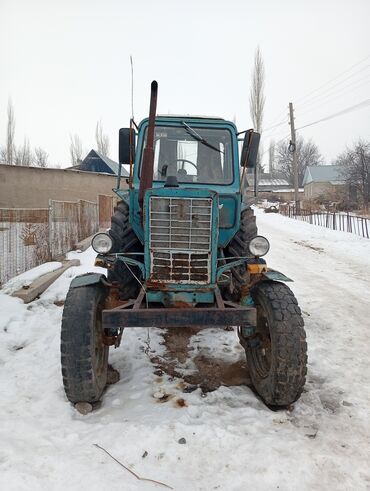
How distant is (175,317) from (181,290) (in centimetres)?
33

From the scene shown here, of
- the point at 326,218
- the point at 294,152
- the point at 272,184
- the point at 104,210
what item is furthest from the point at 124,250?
the point at 272,184

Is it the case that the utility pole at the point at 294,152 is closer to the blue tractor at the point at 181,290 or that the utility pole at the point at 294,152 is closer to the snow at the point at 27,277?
the snow at the point at 27,277

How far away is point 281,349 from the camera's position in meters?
3.02

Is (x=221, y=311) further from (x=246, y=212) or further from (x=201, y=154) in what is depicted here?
(x=201, y=154)

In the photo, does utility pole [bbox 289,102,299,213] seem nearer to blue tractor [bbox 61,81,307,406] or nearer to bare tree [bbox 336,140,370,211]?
bare tree [bbox 336,140,370,211]

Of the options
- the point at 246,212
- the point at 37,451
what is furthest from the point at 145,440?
the point at 246,212

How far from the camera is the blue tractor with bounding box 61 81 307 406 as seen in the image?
2994 millimetres

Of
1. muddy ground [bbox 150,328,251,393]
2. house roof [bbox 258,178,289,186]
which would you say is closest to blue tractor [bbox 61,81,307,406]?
muddy ground [bbox 150,328,251,393]

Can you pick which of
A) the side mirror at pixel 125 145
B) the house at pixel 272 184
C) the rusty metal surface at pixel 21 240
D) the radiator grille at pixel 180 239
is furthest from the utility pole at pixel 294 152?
the house at pixel 272 184

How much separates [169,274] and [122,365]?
4.47 feet

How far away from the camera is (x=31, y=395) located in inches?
128

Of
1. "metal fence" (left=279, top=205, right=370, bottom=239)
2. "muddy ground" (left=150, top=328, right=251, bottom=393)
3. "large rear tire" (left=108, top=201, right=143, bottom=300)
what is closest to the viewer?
"muddy ground" (left=150, top=328, right=251, bottom=393)

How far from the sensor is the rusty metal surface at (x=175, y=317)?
296 cm

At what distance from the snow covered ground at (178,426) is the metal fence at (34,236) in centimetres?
260
